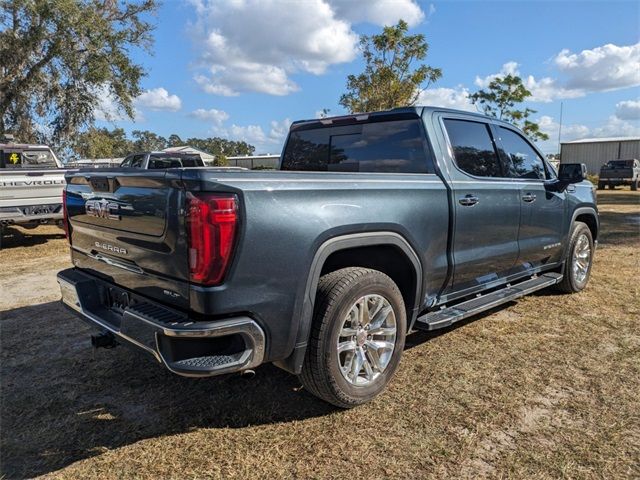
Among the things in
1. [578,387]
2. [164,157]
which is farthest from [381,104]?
[578,387]

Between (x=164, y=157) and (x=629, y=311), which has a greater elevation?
(x=164, y=157)

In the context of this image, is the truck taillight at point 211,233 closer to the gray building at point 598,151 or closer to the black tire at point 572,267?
the black tire at point 572,267

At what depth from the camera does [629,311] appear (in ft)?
16.4

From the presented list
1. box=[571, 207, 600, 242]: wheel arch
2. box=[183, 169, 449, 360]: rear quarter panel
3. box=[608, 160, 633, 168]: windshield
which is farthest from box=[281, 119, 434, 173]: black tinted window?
→ box=[608, 160, 633, 168]: windshield

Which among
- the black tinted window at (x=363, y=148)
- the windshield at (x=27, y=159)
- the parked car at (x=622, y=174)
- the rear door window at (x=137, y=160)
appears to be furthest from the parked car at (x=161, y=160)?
the parked car at (x=622, y=174)

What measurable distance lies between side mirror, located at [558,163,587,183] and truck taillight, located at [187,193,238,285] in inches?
158

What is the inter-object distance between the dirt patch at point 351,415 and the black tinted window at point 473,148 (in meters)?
1.49

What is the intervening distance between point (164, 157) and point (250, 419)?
12.9m

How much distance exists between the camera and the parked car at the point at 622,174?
26.0 m

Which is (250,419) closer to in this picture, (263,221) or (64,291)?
(263,221)

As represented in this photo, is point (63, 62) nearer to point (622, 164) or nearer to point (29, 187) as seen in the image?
point (29, 187)

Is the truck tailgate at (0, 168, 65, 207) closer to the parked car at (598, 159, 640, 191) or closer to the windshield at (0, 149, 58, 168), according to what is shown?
the windshield at (0, 149, 58, 168)

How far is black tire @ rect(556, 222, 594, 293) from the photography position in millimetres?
5434

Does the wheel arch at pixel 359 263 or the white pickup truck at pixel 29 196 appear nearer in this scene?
the wheel arch at pixel 359 263
